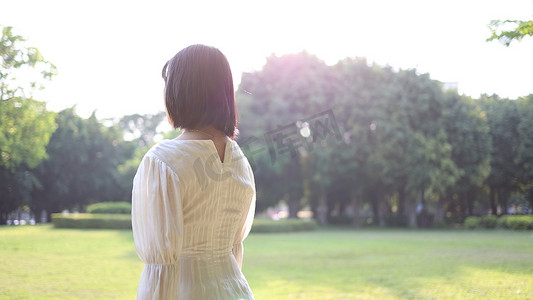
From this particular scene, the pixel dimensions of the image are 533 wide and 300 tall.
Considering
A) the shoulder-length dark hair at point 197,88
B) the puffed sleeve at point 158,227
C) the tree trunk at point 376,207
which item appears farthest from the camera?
the tree trunk at point 376,207

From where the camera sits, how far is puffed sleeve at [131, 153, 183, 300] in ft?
4.71

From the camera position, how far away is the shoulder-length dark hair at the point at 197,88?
1581mm

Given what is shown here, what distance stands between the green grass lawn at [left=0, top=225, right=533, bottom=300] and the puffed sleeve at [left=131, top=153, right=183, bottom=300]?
412 cm

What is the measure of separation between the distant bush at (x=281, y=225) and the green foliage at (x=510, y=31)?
16.3 meters

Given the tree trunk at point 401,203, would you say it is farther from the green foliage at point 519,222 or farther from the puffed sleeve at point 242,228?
the puffed sleeve at point 242,228

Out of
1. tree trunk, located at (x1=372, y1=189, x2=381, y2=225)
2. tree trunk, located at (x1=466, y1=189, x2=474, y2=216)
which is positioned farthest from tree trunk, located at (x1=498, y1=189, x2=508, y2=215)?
tree trunk, located at (x1=372, y1=189, x2=381, y2=225)

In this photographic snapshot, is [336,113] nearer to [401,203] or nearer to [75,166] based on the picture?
[401,203]

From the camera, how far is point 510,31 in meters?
5.38

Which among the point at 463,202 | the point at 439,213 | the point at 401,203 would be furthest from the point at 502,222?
the point at 401,203

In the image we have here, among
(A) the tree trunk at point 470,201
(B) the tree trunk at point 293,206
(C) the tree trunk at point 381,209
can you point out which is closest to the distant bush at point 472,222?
(A) the tree trunk at point 470,201

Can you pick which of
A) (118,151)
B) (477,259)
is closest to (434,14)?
(477,259)

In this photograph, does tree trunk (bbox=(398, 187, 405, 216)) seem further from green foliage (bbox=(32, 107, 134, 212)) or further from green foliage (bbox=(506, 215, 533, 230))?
green foliage (bbox=(506, 215, 533, 230))

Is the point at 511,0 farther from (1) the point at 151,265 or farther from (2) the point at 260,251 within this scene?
(2) the point at 260,251

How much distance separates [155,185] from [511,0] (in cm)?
614
